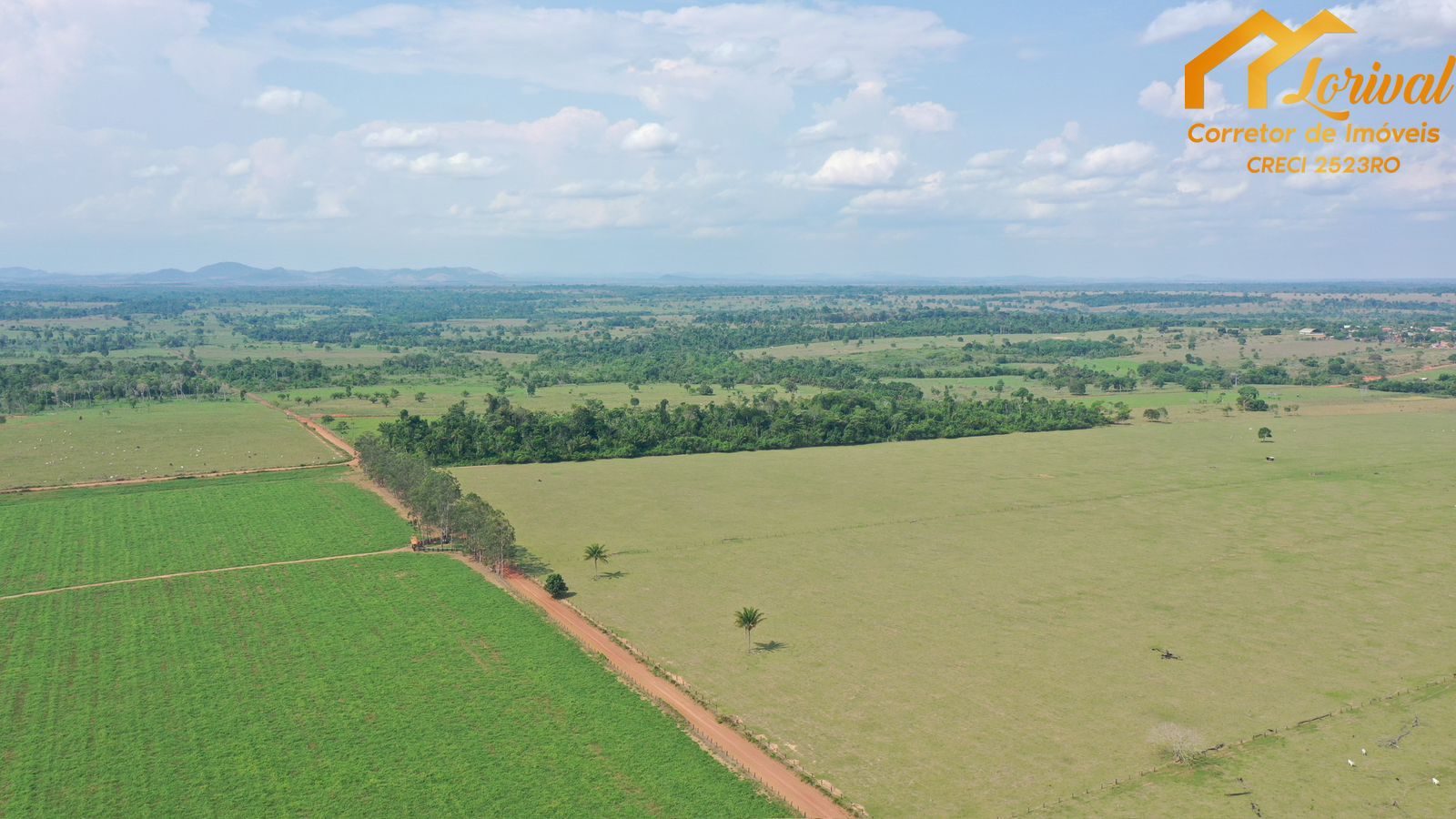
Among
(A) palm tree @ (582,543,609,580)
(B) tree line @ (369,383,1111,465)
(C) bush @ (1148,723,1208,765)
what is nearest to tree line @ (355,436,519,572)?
(A) palm tree @ (582,543,609,580)

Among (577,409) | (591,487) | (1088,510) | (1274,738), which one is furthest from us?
(577,409)

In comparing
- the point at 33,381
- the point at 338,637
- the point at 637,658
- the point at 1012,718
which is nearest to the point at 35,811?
the point at 338,637

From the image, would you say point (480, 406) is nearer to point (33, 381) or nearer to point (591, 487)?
point (591, 487)

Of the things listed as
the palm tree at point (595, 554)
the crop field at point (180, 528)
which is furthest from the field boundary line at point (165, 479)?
the palm tree at point (595, 554)

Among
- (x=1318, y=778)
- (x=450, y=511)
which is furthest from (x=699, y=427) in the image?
(x=1318, y=778)

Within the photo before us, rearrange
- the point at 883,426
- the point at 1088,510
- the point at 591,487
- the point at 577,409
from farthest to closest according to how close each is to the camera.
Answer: the point at 883,426 → the point at 577,409 → the point at 591,487 → the point at 1088,510

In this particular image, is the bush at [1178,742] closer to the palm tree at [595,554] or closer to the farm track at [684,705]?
the farm track at [684,705]

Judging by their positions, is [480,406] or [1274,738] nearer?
[1274,738]

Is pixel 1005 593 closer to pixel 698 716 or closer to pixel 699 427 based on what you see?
pixel 698 716
